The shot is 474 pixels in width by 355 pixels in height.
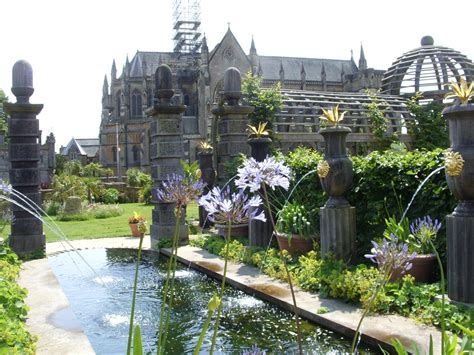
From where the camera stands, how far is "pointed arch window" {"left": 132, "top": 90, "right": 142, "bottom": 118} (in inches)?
2589

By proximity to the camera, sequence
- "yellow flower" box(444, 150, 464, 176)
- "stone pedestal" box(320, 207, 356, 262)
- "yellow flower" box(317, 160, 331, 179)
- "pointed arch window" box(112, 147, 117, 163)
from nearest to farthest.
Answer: "yellow flower" box(444, 150, 464, 176), "yellow flower" box(317, 160, 331, 179), "stone pedestal" box(320, 207, 356, 262), "pointed arch window" box(112, 147, 117, 163)

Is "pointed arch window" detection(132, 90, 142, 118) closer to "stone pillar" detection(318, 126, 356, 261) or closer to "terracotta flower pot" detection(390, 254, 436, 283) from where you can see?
"stone pillar" detection(318, 126, 356, 261)

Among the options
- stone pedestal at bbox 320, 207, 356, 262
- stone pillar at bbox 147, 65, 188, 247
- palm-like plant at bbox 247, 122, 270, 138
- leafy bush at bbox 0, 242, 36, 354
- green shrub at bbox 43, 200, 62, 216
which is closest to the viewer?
leafy bush at bbox 0, 242, 36, 354

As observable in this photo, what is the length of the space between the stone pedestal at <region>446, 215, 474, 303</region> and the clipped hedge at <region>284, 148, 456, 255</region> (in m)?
1.34

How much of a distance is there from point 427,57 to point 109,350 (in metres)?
20.0

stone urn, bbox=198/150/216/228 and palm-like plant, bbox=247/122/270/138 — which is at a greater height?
palm-like plant, bbox=247/122/270/138

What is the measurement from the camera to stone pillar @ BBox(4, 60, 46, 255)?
1023cm

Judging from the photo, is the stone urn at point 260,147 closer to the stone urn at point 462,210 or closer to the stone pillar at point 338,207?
the stone pillar at point 338,207

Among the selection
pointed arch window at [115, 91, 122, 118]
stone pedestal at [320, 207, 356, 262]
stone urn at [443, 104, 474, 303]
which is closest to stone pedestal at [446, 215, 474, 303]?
stone urn at [443, 104, 474, 303]

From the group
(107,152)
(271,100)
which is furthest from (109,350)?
(107,152)

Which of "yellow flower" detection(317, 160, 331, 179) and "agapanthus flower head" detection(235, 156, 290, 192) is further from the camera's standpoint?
"yellow flower" detection(317, 160, 331, 179)

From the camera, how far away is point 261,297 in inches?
250

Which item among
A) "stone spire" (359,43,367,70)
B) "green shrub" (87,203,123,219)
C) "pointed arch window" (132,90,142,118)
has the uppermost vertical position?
"stone spire" (359,43,367,70)

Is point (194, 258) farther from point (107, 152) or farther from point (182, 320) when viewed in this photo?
point (107, 152)
